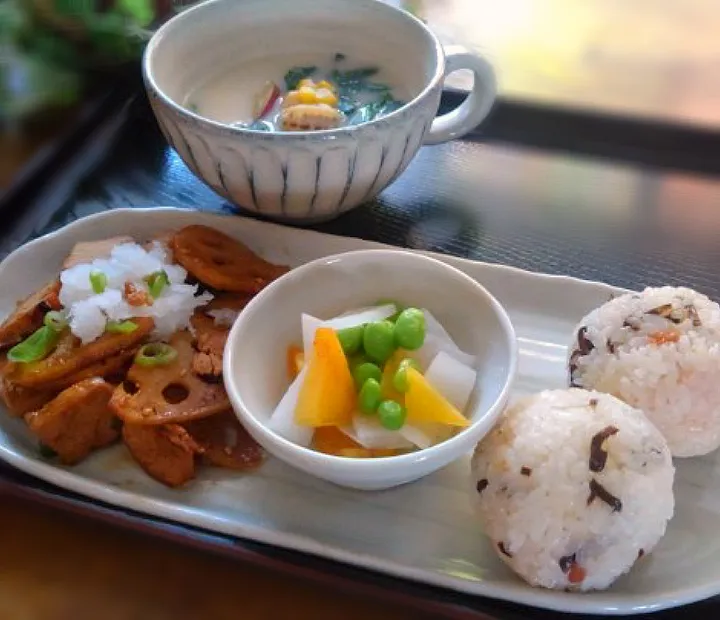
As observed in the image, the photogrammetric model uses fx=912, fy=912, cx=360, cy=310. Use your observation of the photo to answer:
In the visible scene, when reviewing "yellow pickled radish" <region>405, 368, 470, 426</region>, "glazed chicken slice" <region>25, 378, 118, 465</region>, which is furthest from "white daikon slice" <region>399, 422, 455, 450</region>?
"glazed chicken slice" <region>25, 378, 118, 465</region>

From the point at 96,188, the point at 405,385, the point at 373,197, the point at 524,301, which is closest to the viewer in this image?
the point at 405,385

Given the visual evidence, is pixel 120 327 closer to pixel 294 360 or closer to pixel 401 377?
pixel 294 360

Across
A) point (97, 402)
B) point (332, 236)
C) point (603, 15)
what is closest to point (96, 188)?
point (332, 236)

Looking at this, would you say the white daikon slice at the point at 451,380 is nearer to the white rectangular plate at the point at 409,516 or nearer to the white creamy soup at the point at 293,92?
the white rectangular plate at the point at 409,516

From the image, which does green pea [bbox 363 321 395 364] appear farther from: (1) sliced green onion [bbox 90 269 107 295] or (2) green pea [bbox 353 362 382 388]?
(1) sliced green onion [bbox 90 269 107 295]

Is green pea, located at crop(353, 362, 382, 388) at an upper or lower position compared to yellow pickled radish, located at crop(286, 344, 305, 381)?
upper

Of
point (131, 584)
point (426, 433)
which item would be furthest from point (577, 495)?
point (131, 584)

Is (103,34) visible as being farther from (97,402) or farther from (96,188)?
(97,402)
